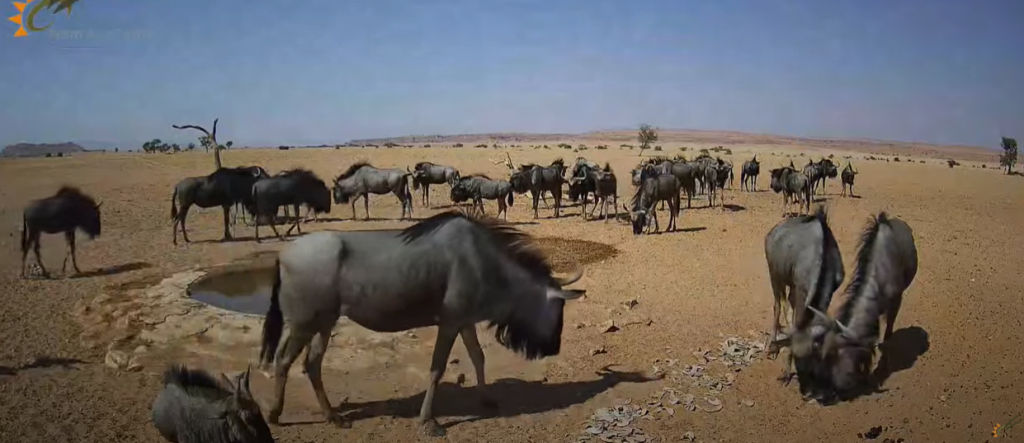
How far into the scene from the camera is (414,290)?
20.2 feet

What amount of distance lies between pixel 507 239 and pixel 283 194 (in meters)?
13.1

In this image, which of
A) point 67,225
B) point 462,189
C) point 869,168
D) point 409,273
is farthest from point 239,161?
point 869,168

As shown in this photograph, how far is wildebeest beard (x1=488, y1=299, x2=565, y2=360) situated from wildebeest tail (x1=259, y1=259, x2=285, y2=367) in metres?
2.15

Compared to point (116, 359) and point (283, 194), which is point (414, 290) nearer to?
point (116, 359)

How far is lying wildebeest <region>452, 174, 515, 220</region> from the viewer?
76.2ft

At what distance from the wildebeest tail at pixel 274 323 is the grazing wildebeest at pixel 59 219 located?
8508 millimetres

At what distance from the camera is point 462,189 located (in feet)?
78.3

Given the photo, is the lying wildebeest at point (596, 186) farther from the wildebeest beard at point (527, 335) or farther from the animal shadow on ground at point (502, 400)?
the wildebeest beard at point (527, 335)

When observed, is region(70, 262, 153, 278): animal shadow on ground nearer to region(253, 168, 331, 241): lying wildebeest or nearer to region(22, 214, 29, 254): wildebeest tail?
region(22, 214, 29, 254): wildebeest tail

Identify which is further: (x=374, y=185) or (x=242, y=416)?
(x=374, y=185)

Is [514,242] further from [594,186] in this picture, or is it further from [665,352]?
[594,186]

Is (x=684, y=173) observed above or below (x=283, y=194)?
above

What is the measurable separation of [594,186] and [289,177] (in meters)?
11.0

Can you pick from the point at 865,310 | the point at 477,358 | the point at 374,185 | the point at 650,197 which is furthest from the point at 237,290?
the point at 650,197
